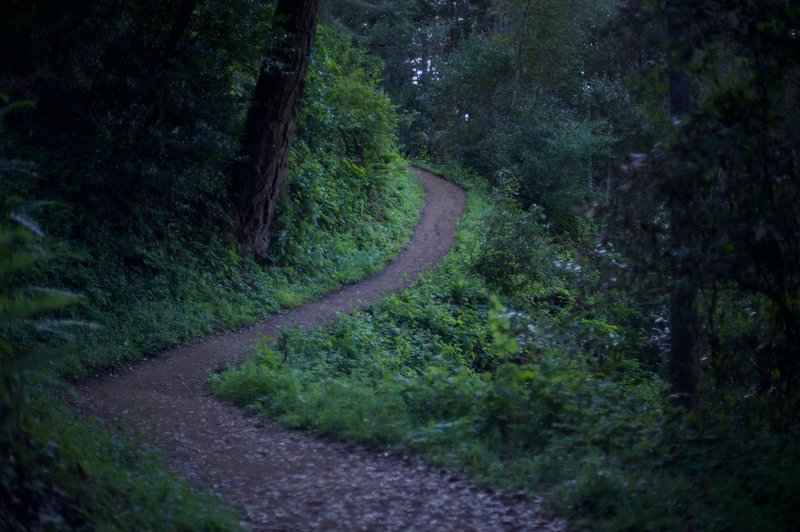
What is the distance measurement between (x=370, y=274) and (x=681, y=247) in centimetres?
1392

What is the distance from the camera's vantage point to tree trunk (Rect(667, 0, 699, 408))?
6.70 m

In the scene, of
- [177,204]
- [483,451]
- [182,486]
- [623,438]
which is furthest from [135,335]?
[623,438]

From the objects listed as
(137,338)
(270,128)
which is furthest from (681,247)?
(270,128)

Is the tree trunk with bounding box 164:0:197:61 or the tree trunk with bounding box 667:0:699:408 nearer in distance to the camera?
the tree trunk with bounding box 667:0:699:408

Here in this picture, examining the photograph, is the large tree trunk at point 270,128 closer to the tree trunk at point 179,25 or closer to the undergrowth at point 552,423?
the tree trunk at point 179,25

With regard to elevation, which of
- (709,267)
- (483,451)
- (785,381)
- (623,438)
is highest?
(709,267)

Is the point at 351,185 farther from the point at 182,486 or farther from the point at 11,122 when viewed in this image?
the point at 182,486

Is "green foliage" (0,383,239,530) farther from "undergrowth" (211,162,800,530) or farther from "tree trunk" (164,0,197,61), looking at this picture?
"tree trunk" (164,0,197,61)

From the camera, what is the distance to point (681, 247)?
22.7 feet

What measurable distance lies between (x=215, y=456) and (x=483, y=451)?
273 centimetres

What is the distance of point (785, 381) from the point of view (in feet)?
23.4

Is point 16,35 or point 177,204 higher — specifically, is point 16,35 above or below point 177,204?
above

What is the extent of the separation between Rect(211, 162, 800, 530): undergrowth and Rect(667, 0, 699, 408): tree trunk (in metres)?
0.47

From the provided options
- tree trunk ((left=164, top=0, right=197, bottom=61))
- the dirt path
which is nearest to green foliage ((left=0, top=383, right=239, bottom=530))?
the dirt path
